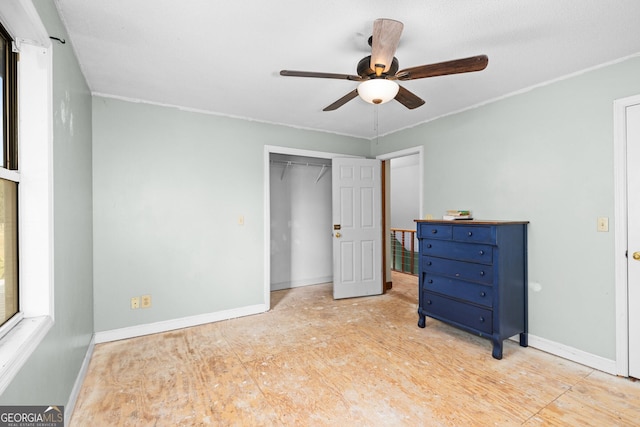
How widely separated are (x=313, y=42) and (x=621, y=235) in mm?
2526

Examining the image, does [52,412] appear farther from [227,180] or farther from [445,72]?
[445,72]

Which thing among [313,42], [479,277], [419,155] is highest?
[313,42]

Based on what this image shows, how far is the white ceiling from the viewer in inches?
63.4

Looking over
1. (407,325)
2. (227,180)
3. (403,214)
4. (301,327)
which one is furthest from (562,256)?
(403,214)

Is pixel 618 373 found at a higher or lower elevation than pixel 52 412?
lower

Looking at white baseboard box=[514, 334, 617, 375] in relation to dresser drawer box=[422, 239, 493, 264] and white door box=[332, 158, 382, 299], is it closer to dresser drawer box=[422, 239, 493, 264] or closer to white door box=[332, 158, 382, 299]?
dresser drawer box=[422, 239, 493, 264]

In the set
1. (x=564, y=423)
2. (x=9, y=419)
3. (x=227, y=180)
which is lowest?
(x=564, y=423)

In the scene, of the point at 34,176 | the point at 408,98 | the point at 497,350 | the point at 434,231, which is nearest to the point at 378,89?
the point at 408,98

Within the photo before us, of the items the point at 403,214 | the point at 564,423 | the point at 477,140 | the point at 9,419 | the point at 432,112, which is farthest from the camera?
the point at 403,214

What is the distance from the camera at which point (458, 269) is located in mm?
2717

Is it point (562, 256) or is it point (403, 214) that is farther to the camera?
point (403, 214)

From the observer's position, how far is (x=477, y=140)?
305cm

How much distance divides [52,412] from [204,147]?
2.44 m

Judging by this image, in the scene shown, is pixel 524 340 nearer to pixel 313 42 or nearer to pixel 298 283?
pixel 313 42
